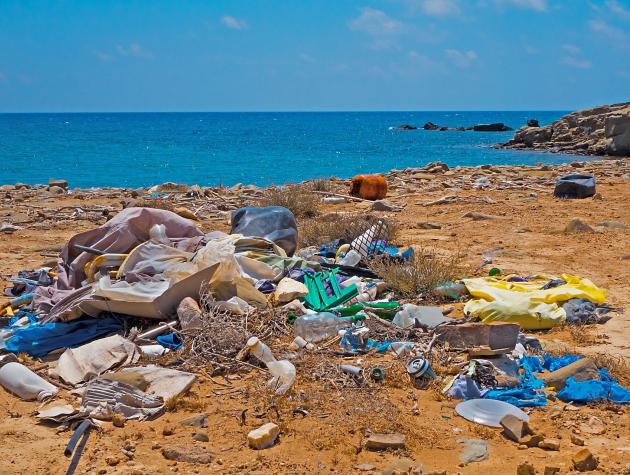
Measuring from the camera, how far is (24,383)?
428 centimetres

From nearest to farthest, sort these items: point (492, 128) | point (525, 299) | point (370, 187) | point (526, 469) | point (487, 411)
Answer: point (526, 469), point (487, 411), point (525, 299), point (370, 187), point (492, 128)

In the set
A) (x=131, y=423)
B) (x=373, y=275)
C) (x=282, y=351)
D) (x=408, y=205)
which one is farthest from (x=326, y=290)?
(x=408, y=205)

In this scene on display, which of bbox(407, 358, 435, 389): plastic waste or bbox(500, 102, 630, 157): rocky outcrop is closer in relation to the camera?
bbox(407, 358, 435, 389): plastic waste

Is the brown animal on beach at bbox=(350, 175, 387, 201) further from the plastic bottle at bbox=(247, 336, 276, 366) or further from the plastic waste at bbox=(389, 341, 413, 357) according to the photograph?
the plastic bottle at bbox=(247, 336, 276, 366)

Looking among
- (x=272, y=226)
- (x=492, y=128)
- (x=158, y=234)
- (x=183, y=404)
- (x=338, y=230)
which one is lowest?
(x=492, y=128)

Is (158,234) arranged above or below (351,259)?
above

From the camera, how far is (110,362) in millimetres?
4555

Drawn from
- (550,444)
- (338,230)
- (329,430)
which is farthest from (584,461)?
(338,230)

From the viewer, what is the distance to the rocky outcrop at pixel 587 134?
97.2ft

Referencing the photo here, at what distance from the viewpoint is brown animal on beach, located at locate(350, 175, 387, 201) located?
13352mm

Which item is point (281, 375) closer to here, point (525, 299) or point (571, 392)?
point (571, 392)

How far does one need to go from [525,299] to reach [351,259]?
1.81 meters

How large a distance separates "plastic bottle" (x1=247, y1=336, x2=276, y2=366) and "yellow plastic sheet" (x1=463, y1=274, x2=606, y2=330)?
5.95 ft

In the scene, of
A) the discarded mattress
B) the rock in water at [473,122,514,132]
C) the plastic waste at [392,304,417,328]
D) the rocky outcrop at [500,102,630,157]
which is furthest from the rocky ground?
the rock in water at [473,122,514,132]
